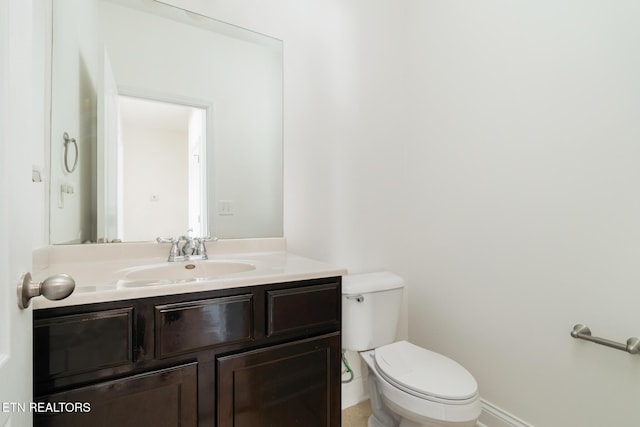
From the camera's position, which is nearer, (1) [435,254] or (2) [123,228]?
(2) [123,228]

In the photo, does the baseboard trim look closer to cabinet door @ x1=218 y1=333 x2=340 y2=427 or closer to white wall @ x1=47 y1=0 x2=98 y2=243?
cabinet door @ x1=218 y1=333 x2=340 y2=427

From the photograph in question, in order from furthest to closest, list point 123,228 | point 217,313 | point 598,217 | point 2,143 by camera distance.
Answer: point 123,228 < point 598,217 < point 217,313 < point 2,143

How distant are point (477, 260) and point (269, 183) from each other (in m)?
1.14

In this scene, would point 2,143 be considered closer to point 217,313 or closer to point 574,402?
point 217,313

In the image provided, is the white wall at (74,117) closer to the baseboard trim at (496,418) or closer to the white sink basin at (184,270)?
the white sink basin at (184,270)

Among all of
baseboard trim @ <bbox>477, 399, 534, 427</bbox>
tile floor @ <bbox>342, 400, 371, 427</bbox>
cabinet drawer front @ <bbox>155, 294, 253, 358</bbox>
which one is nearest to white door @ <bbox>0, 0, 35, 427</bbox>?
cabinet drawer front @ <bbox>155, 294, 253, 358</bbox>

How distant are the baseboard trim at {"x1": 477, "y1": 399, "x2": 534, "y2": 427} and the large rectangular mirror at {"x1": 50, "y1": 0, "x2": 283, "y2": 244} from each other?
4.42 feet

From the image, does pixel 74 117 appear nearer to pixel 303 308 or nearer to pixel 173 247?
pixel 173 247

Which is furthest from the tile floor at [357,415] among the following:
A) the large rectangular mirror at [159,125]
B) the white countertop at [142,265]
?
the large rectangular mirror at [159,125]

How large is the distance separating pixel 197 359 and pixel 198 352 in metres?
0.02

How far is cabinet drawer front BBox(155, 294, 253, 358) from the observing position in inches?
32.6

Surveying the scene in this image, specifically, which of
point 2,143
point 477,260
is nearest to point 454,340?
point 477,260

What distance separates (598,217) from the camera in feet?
3.69

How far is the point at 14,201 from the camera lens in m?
0.49
